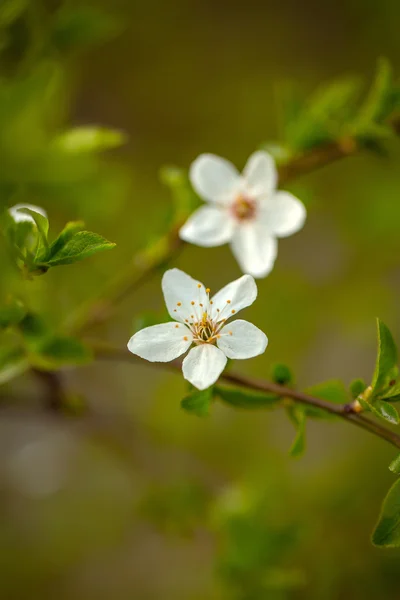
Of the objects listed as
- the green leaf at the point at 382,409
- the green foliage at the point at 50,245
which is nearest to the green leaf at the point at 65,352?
the green foliage at the point at 50,245

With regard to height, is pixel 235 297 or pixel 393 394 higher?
pixel 235 297

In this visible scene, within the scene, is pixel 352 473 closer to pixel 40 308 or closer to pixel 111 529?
pixel 111 529

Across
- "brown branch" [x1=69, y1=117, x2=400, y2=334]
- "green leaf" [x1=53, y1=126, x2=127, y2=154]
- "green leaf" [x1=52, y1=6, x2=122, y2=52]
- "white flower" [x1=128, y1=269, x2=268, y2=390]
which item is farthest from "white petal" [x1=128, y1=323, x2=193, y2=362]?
"green leaf" [x1=52, y1=6, x2=122, y2=52]

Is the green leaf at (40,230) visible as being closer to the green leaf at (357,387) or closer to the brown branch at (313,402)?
the brown branch at (313,402)

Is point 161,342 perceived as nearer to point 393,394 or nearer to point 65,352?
point 65,352

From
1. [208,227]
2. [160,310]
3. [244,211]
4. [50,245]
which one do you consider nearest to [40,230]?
[50,245]

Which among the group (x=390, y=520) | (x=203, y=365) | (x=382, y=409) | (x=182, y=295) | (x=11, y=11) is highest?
(x=11, y=11)
